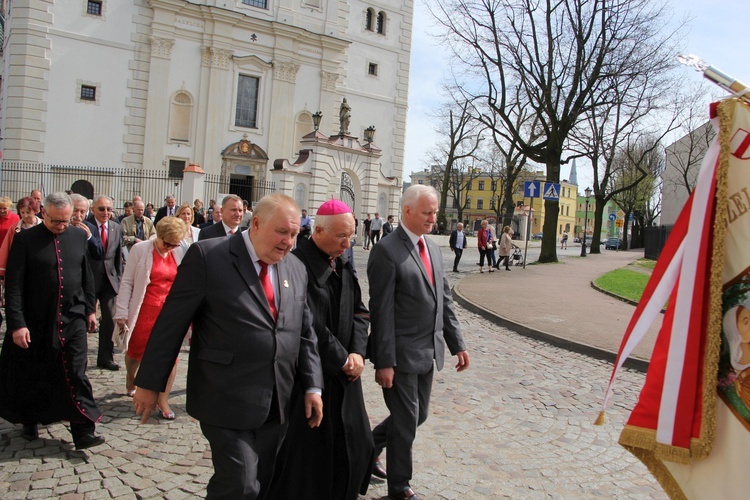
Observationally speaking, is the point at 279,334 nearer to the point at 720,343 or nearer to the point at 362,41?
the point at 720,343

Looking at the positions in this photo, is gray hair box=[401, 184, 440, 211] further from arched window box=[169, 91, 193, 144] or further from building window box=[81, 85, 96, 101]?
building window box=[81, 85, 96, 101]

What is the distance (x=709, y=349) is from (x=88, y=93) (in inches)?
1292

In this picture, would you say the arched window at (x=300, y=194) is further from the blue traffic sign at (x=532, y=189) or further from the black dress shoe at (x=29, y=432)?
the black dress shoe at (x=29, y=432)

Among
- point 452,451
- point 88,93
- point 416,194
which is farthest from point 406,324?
point 88,93

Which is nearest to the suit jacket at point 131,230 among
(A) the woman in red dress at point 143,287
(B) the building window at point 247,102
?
(A) the woman in red dress at point 143,287

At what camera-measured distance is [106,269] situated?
7188mm

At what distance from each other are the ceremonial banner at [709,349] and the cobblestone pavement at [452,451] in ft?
6.60

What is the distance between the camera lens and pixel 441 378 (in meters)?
7.12

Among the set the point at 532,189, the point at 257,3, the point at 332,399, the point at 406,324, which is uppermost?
the point at 257,3

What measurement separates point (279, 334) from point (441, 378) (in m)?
4.38

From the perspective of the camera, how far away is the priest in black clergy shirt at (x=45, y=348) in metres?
4.63

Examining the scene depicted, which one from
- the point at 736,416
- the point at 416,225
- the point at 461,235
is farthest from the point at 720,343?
the point at 461,235

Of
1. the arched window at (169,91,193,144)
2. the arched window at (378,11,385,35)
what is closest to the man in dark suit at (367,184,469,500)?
the arched window at (169,91,193,144)

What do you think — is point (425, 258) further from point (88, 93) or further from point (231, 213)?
point (88, 93)
